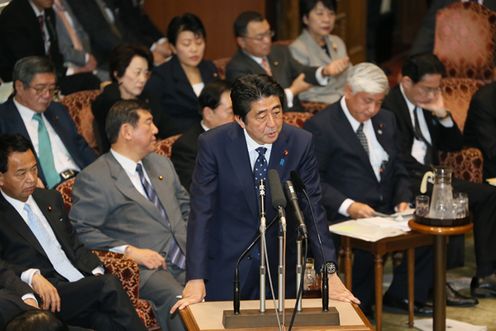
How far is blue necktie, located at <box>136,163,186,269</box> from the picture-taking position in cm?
546

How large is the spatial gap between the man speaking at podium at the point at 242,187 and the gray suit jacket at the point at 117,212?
0.94 metres

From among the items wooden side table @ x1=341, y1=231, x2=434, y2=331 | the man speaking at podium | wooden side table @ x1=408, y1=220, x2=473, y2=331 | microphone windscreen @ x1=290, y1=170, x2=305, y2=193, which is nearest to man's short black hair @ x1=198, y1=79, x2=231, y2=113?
wooden side table @ x1=341, y1=231, x2=434, y2=331

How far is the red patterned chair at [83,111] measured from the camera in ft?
21.7

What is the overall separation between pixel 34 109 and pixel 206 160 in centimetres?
206

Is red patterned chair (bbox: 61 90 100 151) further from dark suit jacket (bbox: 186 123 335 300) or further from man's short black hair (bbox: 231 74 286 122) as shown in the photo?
man's short black hair (bbox: 231 74 286 122)

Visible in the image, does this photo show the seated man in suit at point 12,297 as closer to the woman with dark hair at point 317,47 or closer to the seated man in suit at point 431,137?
the seated man in suit at point 431,137

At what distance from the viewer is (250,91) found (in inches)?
168

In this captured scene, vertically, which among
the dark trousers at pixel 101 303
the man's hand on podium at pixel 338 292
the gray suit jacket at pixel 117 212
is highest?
the gray suit jacket at pixel 117 212

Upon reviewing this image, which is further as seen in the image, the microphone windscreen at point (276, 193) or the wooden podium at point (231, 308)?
the wooden podium at point (231, 308)

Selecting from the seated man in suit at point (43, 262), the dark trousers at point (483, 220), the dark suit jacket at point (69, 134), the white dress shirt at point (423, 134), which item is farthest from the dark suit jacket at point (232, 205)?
the white dress shirt at point (423, 134)

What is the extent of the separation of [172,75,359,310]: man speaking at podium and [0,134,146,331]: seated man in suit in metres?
0.63

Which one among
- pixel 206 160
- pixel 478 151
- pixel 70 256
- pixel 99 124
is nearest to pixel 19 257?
pixel 70 256

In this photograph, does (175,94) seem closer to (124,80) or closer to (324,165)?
(124,80)

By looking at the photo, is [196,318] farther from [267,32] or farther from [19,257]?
[267,32]
